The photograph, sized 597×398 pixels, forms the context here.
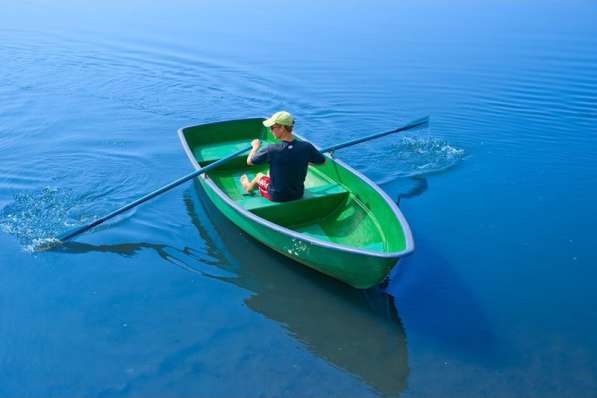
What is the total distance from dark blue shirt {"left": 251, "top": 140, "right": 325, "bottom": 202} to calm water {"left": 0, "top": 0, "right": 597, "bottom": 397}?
938mm

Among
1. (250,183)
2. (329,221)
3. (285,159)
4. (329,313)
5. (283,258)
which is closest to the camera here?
(329,313)

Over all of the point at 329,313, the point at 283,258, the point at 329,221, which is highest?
the point at 329,221

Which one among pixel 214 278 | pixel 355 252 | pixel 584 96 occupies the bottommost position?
pixel 214 278

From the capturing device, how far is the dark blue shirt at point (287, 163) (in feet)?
21.8

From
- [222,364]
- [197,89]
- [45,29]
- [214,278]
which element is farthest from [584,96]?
[45,29]

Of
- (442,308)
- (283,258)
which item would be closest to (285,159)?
(283,258)

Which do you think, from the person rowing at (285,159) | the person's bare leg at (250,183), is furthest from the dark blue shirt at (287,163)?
the person's bare leg at (250,183)

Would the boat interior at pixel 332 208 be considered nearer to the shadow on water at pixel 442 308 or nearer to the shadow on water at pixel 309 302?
the shadow on water at pixel 309 302

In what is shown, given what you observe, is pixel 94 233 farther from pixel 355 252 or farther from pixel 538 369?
pixel 538 369

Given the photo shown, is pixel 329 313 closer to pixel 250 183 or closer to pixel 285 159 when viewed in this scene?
pixel 285 159

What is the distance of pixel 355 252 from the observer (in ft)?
18.3

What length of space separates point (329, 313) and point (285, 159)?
2.00 metres

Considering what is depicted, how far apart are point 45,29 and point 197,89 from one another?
9.08 metres

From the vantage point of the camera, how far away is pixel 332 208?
751cm
